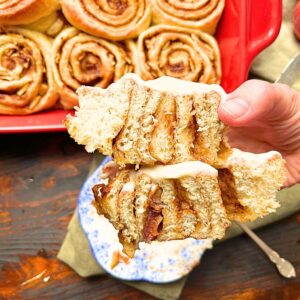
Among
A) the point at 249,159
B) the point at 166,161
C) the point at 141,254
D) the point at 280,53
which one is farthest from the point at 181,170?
the point at 280,53

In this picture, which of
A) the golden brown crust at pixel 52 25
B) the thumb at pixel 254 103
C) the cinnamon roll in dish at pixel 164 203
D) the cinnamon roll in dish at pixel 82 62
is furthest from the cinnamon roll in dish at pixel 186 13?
the cinnamon roll in dish at pixel 164 203

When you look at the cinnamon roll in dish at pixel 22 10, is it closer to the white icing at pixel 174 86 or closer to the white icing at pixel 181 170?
the white icing at pixel 174 86

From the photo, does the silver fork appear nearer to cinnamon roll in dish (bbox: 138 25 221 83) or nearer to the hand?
the hand

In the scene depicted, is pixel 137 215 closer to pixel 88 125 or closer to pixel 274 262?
pixel 88 125

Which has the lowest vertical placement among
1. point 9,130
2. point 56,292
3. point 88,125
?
point 56,292

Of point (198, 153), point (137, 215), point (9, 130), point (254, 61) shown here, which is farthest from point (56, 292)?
point (254, 61)

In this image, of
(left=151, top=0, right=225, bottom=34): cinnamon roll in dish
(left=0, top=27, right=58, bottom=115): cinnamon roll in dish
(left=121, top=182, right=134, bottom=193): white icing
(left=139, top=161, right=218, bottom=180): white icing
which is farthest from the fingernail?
(left=0, top=27, right=58, bottom=115): cinnamon roll in dish
